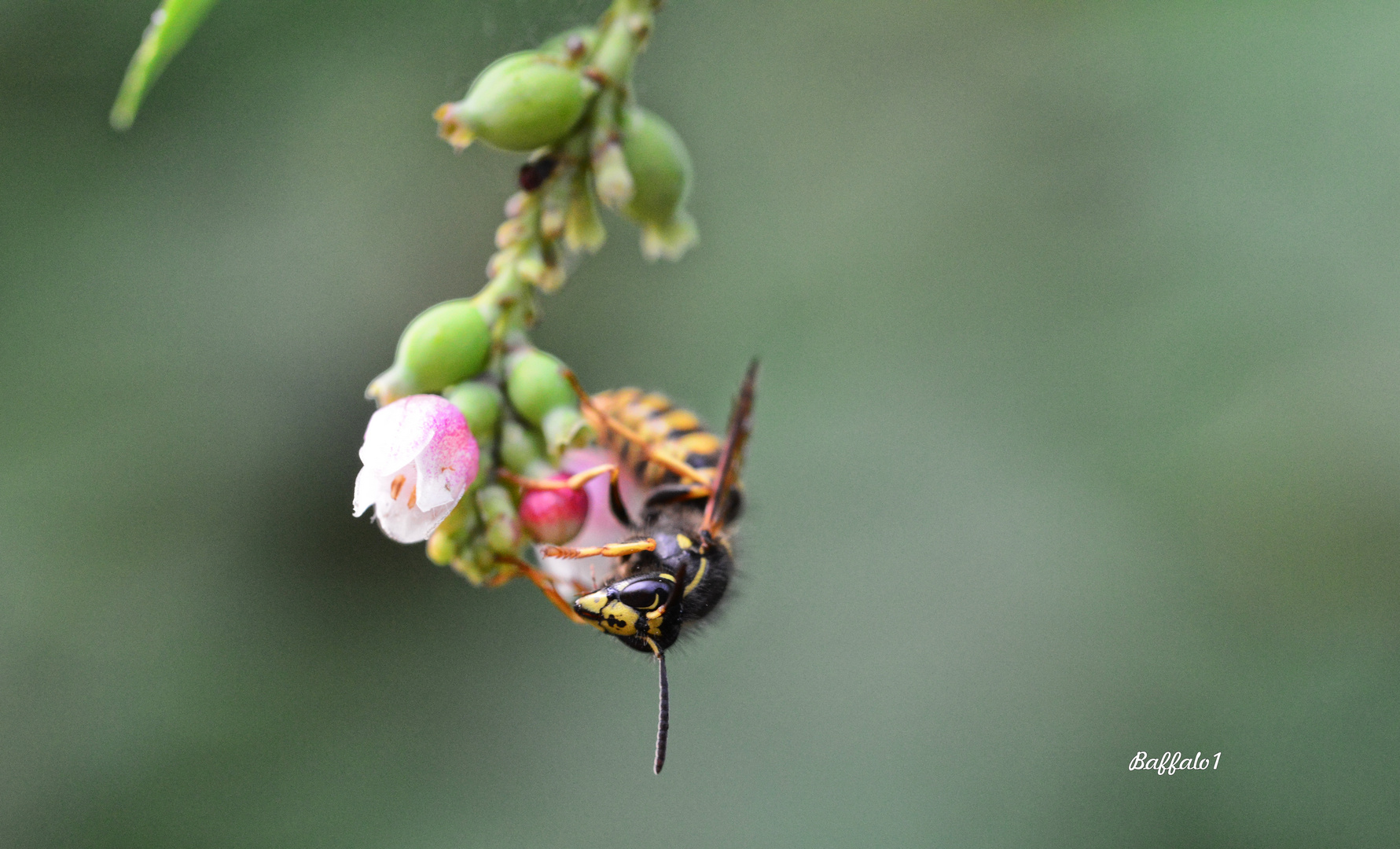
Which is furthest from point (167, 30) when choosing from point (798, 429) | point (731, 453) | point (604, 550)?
point (798, 429)

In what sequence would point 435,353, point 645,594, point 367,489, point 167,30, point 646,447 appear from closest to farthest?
point 167,30 < point 367,489 < point 435,353 < point 645,594 < point 646,447

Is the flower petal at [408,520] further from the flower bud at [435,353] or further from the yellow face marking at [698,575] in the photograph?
the yellow face marking at [698,575]

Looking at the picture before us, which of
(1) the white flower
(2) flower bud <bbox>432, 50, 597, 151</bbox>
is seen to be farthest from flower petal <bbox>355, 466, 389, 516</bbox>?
(2) flower bud <bbox>432, 50, 597, 151</bbox>

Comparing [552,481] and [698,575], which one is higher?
[552,481]

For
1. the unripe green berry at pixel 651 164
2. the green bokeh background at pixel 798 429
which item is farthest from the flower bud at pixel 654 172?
the green bokeh background at pixel 798 429

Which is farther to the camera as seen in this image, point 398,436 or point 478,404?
point 478,404

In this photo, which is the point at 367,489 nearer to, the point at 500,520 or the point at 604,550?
the point at 500,520
